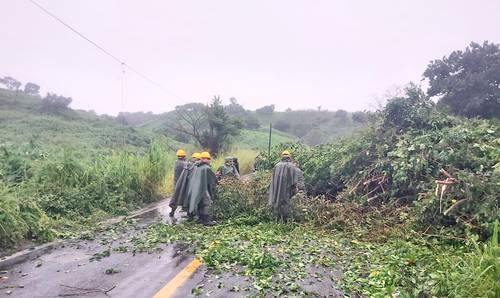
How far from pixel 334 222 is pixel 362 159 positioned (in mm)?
2814

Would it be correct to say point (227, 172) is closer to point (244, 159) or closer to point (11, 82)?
point (244, 159)

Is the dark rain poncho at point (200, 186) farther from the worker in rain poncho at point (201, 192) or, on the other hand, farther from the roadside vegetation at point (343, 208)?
the roadside vegetation at point (343, 208)

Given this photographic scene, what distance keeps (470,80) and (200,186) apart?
15.4 meters

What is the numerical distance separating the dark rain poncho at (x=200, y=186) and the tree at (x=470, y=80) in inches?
530

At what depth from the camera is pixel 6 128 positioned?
36656 millimetres

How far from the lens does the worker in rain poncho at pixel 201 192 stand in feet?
33.5

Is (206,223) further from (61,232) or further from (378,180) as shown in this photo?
(378,180)

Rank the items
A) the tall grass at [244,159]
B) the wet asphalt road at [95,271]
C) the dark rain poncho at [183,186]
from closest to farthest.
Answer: the wet asphalt road at [95,271] < the dark rain poncho at [183,186] < the tall grass at [244,159]

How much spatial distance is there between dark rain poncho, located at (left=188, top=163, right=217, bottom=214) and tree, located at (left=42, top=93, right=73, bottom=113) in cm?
4569

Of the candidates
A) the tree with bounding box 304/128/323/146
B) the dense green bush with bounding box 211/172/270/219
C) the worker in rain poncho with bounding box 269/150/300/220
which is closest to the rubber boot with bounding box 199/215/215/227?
the dense green bush with bounding box 211/172/270/219

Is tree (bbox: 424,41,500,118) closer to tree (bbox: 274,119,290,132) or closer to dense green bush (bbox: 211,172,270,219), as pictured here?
dense green bush (bbox: 211,172,270,219)

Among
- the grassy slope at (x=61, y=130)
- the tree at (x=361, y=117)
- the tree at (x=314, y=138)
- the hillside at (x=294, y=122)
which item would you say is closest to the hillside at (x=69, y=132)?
the grassy slope at (x=61, y=130)

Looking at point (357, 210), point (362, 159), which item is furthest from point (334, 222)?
point (362, 159)

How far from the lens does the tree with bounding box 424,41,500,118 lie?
803 inches
